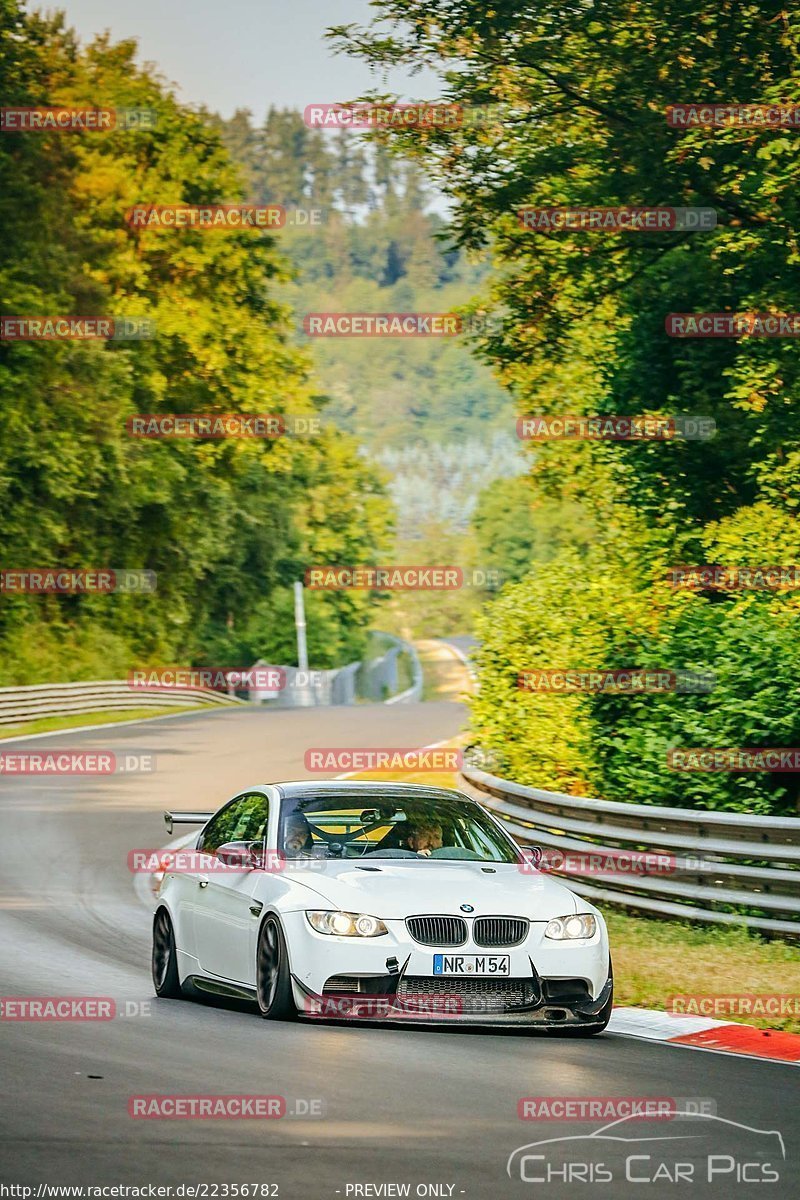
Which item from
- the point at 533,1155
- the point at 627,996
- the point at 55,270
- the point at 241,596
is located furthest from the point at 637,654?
the point at 241,596

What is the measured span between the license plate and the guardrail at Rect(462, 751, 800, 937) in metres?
1.42

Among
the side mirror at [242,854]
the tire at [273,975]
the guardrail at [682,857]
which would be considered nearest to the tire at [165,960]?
the side mirror at [242,854]

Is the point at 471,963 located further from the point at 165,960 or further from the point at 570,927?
the point at 165,960

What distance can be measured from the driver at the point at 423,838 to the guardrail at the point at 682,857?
0.70 m

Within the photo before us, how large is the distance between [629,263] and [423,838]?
18339 millimetres

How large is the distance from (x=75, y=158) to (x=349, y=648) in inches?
2052

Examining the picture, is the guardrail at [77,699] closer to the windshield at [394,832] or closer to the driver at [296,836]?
the windshield at [394,832]

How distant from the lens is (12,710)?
4169 centimetres

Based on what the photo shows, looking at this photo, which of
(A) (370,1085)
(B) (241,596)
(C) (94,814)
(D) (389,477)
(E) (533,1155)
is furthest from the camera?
(D) (389,477)

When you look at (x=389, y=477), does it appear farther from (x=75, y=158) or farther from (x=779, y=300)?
(x=779, y=300)

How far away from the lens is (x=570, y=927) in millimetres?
10445

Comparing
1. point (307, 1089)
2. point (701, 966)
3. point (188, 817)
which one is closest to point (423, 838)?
point (188, 817)

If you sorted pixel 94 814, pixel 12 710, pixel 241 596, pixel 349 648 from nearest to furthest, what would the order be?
1. pixel 94 814
2. pixel 12 710
3. pixel 241 596
4. pixel 349 648

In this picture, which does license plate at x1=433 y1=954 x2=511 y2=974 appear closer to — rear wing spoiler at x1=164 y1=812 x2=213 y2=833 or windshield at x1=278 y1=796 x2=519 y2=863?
windshield at x1=278 y1=796 x2=519 y2=863
